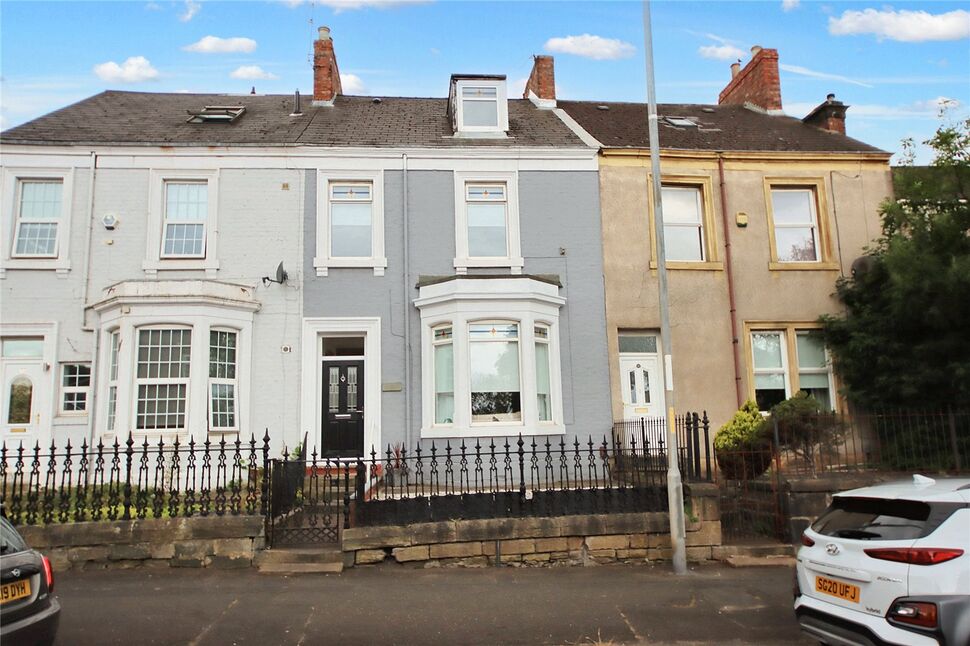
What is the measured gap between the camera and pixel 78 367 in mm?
13094

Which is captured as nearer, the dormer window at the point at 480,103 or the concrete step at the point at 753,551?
the concrete step at the point at 753,551

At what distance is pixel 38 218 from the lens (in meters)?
13.5

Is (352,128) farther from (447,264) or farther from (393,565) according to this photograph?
(393,565)

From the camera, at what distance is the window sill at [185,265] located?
43.8 feet

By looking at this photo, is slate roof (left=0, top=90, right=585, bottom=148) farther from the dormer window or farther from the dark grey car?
the dark grey car

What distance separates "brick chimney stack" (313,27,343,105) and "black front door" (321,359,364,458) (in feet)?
24.3

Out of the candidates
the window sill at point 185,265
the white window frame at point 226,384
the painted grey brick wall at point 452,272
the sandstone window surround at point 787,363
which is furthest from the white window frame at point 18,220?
the sandstone window surround at point 787,363

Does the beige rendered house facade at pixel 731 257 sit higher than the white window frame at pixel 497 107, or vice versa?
the white window frame at pixel 497 107

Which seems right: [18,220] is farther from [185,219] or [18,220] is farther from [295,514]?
[295,514]

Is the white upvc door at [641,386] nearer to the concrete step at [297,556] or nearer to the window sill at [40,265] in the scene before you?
the concrete step at [297,556]

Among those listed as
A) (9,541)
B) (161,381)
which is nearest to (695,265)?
(161,381)

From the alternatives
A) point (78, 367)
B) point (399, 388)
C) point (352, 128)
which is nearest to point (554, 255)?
point (399, 388)

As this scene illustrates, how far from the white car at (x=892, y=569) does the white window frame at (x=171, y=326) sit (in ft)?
34.0

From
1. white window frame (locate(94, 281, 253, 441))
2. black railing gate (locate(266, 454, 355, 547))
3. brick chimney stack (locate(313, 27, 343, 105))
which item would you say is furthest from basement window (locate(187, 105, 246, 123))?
black railing gate (locate(266, 454, 355, 547))
